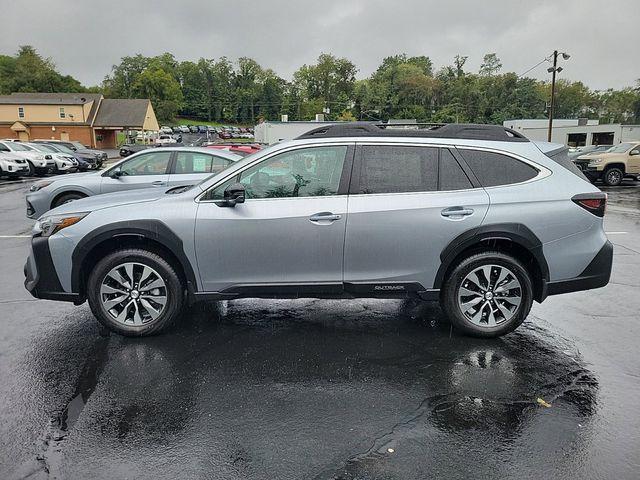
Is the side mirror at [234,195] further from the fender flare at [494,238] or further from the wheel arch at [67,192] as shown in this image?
the wheel arch at [67,192]

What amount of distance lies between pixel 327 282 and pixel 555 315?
2586 millimetres

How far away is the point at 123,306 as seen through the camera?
14.6 feet

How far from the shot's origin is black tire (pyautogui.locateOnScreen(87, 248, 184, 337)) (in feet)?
14.3

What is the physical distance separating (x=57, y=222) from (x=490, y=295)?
12.9 ft

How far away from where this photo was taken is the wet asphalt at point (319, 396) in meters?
2.82

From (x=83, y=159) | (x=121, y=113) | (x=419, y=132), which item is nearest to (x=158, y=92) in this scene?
(x=121, y=113)

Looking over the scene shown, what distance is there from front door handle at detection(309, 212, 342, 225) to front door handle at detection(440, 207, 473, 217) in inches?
36.0

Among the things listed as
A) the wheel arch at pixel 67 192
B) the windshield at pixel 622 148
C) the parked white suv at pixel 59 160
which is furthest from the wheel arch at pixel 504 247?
the parked white suv at pixel 59 160

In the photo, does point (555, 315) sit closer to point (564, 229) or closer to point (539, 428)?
point (564, 229)

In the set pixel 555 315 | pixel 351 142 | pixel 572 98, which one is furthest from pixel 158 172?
pixel 572 98

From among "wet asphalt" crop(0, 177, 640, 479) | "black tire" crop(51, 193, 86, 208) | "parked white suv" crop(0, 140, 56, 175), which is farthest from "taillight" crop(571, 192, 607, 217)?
"parked white suv" crop(0, 140, 56, 175)

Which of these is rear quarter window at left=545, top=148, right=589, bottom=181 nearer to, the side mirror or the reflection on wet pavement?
the reflection on wet pavement

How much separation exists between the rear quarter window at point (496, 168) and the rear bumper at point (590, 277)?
0.93 meters

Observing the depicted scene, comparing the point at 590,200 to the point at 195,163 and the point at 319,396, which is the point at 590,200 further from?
the point at 195,163
